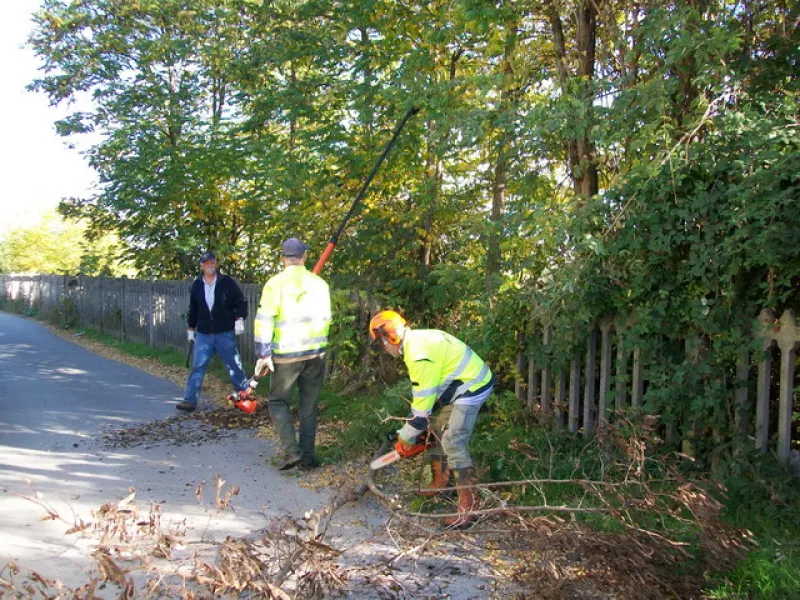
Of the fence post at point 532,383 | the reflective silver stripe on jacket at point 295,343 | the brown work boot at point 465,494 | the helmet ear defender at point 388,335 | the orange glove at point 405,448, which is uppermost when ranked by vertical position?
the helmet ear defender at point 388,335

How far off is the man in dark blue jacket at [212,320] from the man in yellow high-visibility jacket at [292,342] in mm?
2407

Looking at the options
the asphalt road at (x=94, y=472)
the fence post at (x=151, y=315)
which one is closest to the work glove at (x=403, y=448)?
the asphalt road at (x=94, y=472)

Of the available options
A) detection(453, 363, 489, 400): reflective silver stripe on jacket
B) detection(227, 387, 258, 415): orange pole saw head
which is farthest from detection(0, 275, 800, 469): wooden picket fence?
detection(227, 387, 258, 415): orange pole saw head

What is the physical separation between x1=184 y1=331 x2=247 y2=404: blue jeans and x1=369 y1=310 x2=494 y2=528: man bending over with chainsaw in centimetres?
423

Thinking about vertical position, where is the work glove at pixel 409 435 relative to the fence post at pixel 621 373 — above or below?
below

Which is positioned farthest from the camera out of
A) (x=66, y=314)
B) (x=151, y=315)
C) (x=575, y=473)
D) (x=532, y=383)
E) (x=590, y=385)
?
(x=66, y=314)

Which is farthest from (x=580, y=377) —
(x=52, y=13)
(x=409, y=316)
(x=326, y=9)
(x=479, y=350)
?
(x=52, y=13)

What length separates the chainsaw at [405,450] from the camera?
4977 millimetres

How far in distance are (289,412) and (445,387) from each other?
81.4 inches

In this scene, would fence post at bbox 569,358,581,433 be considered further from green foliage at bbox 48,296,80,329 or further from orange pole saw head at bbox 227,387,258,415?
green foliage at bbox 48,296,80,329

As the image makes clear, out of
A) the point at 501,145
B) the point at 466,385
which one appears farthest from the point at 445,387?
the point at 501,145

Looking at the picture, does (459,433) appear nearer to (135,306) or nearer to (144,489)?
Result: (144,489)

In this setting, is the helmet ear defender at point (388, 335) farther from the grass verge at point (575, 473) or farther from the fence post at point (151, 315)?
the fence post at point (151, 315)

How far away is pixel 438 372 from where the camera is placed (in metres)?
4.85
